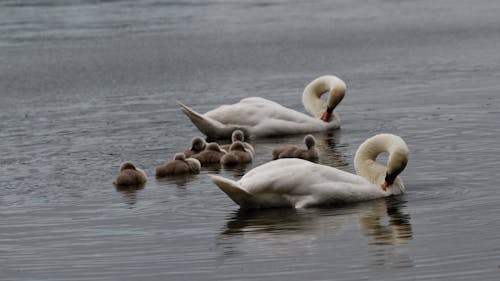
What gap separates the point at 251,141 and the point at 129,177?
5083mm

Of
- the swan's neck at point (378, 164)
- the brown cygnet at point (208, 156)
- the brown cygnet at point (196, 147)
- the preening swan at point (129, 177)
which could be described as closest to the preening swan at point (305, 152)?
the brown cygnet at point (208, 156)

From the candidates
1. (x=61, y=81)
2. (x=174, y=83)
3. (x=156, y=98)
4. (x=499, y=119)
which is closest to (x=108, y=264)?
(x=499, y=119)

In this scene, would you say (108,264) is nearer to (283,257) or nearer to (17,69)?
(283,257)

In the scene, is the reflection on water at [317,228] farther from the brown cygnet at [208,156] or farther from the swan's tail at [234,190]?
the brown cygnet at [208,156]

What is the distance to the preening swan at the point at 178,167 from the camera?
55.1 ft

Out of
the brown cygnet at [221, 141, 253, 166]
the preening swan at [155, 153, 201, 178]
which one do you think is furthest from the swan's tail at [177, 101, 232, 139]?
the preening swan at [155, 153, 201, 178]

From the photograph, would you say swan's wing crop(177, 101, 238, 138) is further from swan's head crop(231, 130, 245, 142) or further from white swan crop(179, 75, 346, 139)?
swan's head crop(231, 130, 245, 142)

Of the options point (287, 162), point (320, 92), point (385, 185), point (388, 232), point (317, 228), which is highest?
point (320, 92)

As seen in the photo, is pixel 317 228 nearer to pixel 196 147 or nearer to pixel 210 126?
pixel 196 147

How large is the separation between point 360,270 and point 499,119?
9.95 metres

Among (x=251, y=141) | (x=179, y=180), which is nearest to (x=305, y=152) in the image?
(x=179, y=180)

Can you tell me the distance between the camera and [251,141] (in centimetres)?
2089

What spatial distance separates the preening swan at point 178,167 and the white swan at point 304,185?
281 centimetres

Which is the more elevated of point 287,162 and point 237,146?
point 237,146
